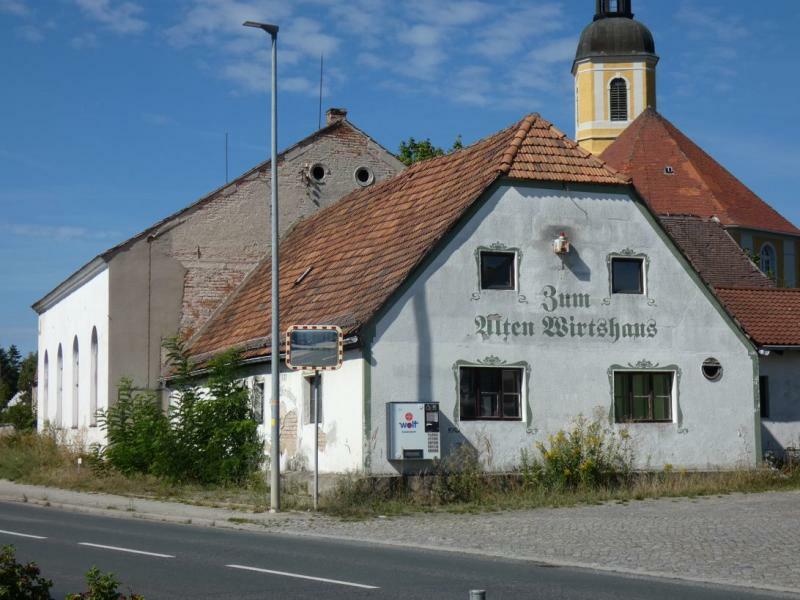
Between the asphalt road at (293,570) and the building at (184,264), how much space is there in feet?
50.3

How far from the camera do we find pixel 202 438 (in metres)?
25.2

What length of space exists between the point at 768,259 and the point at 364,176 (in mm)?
30337

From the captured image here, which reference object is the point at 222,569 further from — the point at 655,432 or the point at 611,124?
the point at 611,124

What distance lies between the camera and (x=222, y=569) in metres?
12.5

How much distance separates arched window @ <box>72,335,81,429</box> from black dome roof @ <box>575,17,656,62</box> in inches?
1713

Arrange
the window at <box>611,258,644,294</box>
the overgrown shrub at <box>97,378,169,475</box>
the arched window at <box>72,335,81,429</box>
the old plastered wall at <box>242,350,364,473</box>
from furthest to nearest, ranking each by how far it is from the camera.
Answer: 1. the arched window at <box>72,335,81,429</box>
2. the overgrown shrub at <box>97,378,169,475</box>
3. the window at <box>611,258,644,294</box>
4. the old plastered wall at <box>242,350,364,473</box>

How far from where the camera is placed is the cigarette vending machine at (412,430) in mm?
21156

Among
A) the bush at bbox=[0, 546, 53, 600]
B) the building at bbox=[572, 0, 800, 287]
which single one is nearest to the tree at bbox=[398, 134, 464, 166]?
the building at bbox=[572, 0, 800, 287]

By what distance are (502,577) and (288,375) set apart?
12895 millimetres

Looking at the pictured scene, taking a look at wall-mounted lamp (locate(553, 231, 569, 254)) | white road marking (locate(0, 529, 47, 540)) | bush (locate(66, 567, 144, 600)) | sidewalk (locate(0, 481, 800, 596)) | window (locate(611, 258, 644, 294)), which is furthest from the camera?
window (locate(611, 258, 644, 294))

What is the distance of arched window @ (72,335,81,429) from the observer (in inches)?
1439

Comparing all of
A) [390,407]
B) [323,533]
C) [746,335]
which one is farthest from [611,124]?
[323,533]

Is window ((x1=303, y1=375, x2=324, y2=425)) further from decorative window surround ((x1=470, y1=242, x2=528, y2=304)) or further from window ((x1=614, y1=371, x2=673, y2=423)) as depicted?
window ((x1=614, y1=371, x2=673, y2=423))

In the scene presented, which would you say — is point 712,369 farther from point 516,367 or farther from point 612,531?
point 612,531
